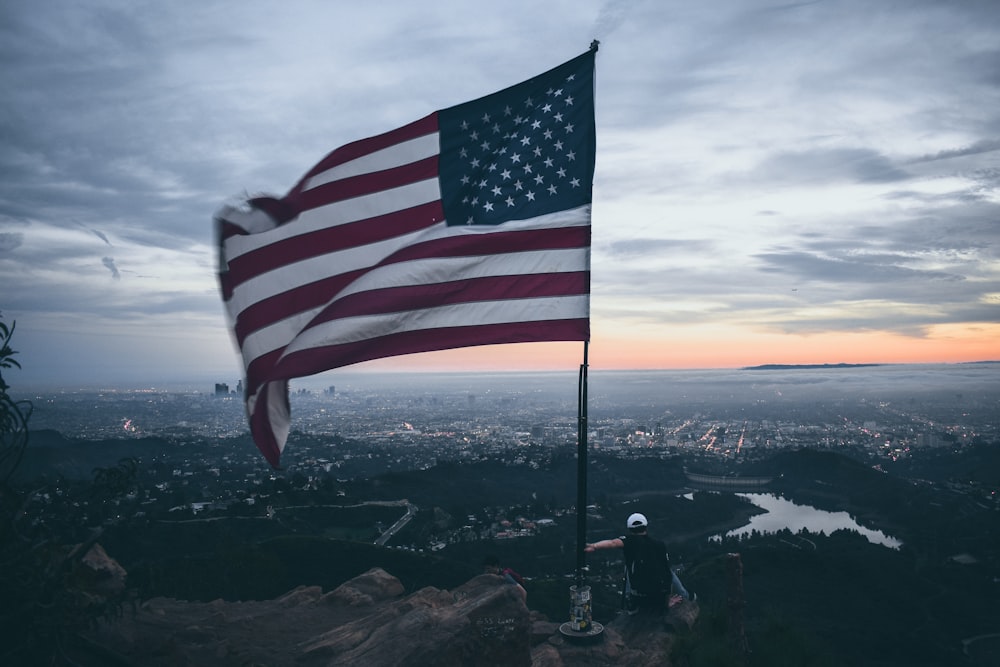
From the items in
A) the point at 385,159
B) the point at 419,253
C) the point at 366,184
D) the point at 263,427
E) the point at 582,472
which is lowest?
the point at 582,472

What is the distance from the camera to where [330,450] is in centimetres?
13038

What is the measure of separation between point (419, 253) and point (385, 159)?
4.46 feet

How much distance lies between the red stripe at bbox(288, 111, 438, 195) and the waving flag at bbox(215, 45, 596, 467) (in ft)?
0.06

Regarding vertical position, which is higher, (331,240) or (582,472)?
(331,240)

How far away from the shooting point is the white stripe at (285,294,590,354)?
7.59 metres

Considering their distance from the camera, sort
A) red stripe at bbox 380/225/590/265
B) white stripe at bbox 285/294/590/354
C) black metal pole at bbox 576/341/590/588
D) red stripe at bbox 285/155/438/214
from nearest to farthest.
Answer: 1. black metal pole at bbox 576/341/590/588
2. white stripe at bbox 285/294/590/354
3. red stripe at bbox 380/225/590/265
4. red stripe at bbox 285/155/438/214

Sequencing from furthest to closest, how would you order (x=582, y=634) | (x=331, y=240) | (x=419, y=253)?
1. (x=331, y=240)
2. (x=419, y=253)
3. (x=582, y=634)

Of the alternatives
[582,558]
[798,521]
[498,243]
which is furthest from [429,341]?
[798,521]

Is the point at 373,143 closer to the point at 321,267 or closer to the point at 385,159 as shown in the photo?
the point at 385,159

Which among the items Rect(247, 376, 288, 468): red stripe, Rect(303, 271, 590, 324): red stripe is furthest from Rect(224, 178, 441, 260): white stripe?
Rect(247, 376, 288, 468): red stripe

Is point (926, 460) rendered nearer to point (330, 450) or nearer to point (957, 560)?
point (957, 560)

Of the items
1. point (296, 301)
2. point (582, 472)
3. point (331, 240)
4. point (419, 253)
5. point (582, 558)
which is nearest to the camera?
point (582, 472)

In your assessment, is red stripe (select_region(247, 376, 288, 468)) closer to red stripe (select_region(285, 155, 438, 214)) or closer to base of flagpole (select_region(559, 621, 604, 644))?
red stripe (select_region(285, 155, 438, 214))

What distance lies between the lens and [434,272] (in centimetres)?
783
